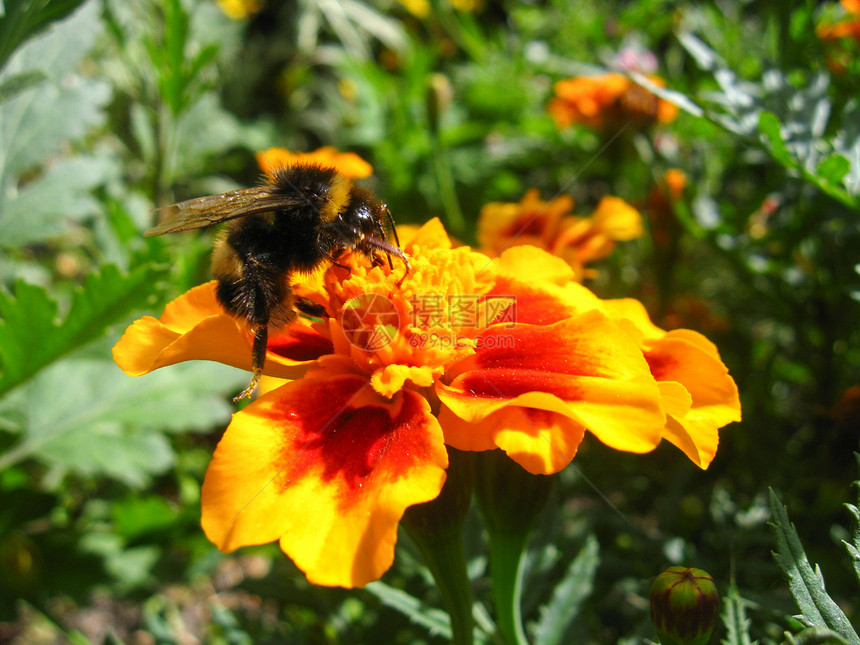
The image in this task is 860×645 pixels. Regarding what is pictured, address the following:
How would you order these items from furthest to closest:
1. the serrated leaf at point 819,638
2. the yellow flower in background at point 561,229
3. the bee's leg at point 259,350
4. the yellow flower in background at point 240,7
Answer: the yellow flower in background at point 240,7 < the yellow flower in background at point 561,229 < the bee's leg at point 259,350 < the serrated leaf at point 819,638

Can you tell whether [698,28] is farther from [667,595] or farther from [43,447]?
[43,447]

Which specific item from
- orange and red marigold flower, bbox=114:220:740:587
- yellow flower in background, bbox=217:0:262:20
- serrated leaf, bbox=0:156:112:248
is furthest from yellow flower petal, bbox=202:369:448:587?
yellow flower in background, bbox=217:0:262:20

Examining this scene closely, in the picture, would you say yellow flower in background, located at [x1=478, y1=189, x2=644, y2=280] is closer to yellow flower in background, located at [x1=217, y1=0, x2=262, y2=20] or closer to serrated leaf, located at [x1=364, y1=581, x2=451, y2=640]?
serrated leaf, located at [x1=364, y1=581, x2=451, y2=640]

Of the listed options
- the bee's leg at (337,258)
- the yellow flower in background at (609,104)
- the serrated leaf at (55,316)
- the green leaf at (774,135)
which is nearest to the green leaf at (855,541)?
the green leaf at (774,135)

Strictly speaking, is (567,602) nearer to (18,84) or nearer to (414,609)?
(414,609)

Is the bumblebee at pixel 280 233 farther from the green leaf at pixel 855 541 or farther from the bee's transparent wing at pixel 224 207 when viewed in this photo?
the green leaf at pixel 855 541

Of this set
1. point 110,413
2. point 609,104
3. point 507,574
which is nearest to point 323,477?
point 507,574

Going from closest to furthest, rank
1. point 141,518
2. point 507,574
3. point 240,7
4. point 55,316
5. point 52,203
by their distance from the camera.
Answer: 1. point 507,574
2. point 55,316
3. point 52,203
4. point 141,518
5. point 240,7
